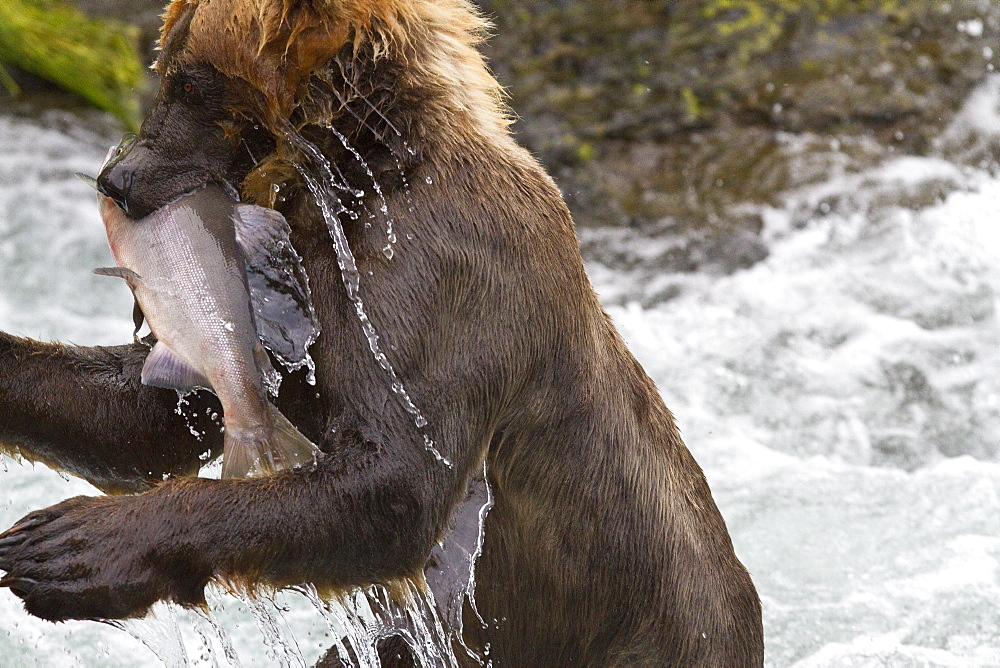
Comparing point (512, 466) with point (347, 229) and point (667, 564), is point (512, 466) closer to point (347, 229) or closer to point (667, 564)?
point (667, 564)

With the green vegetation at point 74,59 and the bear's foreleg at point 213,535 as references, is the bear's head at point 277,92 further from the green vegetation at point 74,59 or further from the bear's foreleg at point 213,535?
the green vegetation at point 74,59

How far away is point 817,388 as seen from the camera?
7.00 meters

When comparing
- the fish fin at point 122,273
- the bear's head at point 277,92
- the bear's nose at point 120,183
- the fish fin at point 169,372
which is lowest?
the fish fin at point 169,372

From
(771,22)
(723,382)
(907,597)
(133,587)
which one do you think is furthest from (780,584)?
(771,22)

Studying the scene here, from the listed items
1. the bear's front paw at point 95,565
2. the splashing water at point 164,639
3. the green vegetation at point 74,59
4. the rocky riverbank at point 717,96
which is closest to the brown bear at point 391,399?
the bear's front paw at point 95,565

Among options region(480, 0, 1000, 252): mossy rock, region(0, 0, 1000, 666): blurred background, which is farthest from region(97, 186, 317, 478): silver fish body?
region(480, 0, 1000, 252): mossy rock

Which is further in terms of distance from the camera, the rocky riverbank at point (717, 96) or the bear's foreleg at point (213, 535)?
the rocky riverbank at point (717, 96)

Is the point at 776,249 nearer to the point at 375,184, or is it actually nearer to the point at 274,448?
the point at 375,184

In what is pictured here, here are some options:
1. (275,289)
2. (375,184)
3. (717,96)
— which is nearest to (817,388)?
(717,96)

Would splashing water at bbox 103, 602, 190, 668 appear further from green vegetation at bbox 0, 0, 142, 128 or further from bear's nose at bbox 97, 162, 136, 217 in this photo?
green vegetation at bbox 0, 0, 142, 128

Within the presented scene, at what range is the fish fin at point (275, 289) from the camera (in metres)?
2.97

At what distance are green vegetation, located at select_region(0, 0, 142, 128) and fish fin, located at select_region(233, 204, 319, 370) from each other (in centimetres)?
542

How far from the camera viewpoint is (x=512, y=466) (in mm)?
3297

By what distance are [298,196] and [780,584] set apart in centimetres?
314
